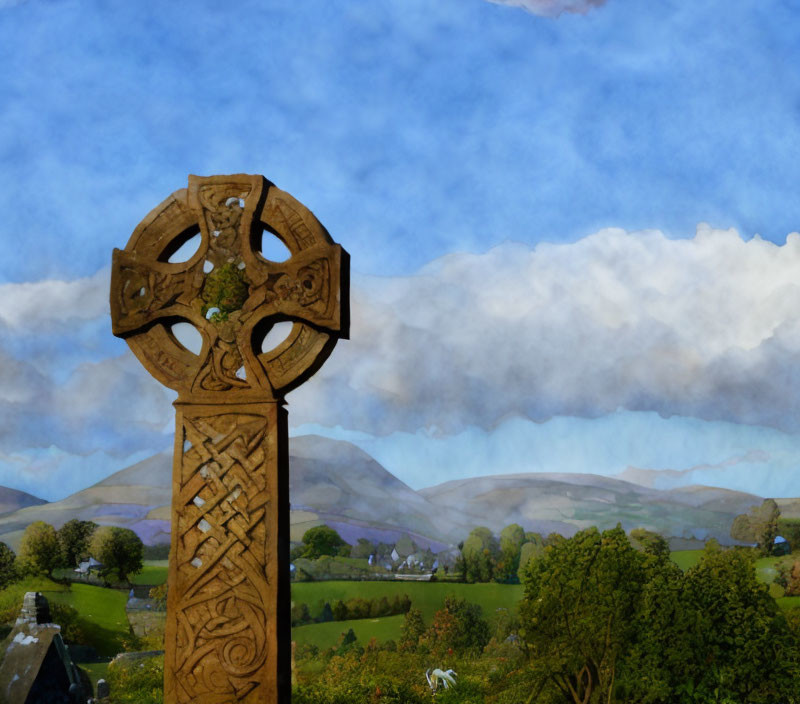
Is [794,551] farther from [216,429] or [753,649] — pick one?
[216,429]

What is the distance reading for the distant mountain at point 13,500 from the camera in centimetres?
2705

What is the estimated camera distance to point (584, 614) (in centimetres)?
1247

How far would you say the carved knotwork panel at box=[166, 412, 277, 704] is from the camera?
5.00m

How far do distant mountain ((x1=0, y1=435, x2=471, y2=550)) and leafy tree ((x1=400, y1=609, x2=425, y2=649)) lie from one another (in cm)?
257

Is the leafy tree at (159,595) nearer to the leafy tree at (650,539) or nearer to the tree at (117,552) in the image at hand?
the tree at (117,552)

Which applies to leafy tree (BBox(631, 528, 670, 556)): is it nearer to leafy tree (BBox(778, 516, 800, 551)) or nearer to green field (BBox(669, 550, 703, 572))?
green field (BBox(669, 550, 703, 572))

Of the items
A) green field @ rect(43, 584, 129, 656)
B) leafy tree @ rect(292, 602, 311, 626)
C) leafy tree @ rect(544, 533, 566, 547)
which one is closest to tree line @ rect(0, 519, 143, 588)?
green field @ rect(43, 584, 129, 656)

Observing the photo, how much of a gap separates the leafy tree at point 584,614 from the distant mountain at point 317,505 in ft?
49.6

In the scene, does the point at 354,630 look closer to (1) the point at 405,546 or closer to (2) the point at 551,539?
(1) the point at 405,546

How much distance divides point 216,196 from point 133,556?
23641 mm

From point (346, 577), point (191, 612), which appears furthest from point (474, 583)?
Answer: point (191, 612)

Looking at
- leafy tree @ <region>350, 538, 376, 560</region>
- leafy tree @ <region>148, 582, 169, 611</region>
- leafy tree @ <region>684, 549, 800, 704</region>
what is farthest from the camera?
leafy tree @ <region>350, 538, 376, 560</region>

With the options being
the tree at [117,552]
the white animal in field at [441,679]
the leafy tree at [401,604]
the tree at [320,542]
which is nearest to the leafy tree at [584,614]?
the white animal in field at [441,679]

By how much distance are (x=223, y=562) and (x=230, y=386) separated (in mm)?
1036
